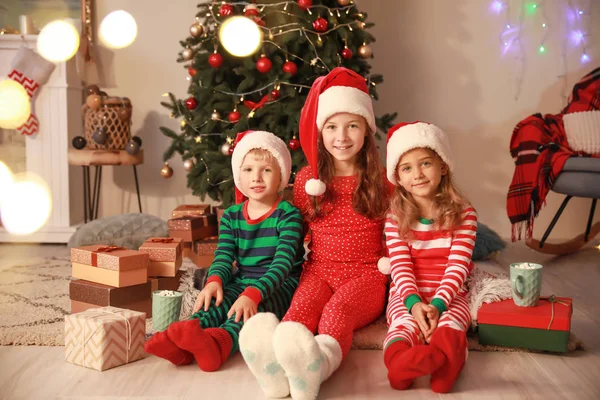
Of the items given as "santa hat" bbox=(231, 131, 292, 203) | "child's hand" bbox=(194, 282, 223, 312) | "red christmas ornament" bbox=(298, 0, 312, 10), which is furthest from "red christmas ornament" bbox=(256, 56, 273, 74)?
"child's hand" bbox=(194, 282, 223, 312)

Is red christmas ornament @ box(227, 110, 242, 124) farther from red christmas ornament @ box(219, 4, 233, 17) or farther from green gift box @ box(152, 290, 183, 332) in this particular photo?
green gift box @ box(152, 290, 183, 332)

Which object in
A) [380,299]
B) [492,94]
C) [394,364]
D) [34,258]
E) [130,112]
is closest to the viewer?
[394,364]

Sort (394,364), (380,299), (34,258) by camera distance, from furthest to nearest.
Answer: (34,258), (380,299), (394,364)

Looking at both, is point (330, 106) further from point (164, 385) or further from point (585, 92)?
point (585, 92)

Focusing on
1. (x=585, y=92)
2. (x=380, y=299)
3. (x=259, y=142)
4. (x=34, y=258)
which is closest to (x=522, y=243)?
(x=585, y=92)

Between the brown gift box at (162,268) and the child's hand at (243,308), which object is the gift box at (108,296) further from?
the child's hand at (243,308)

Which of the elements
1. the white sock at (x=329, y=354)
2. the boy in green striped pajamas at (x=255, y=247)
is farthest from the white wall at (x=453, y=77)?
the white sock at (x=329, y=354)

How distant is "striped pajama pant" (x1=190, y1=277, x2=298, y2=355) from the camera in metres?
1.83

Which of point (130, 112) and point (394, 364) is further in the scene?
point (130, 112)

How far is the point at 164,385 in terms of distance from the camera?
5.37 ft

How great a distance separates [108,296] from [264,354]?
2.42ft

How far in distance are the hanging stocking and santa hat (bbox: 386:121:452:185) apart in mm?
2338

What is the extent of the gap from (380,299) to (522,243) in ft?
6.46

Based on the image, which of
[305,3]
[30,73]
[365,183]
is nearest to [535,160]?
[305,3]
